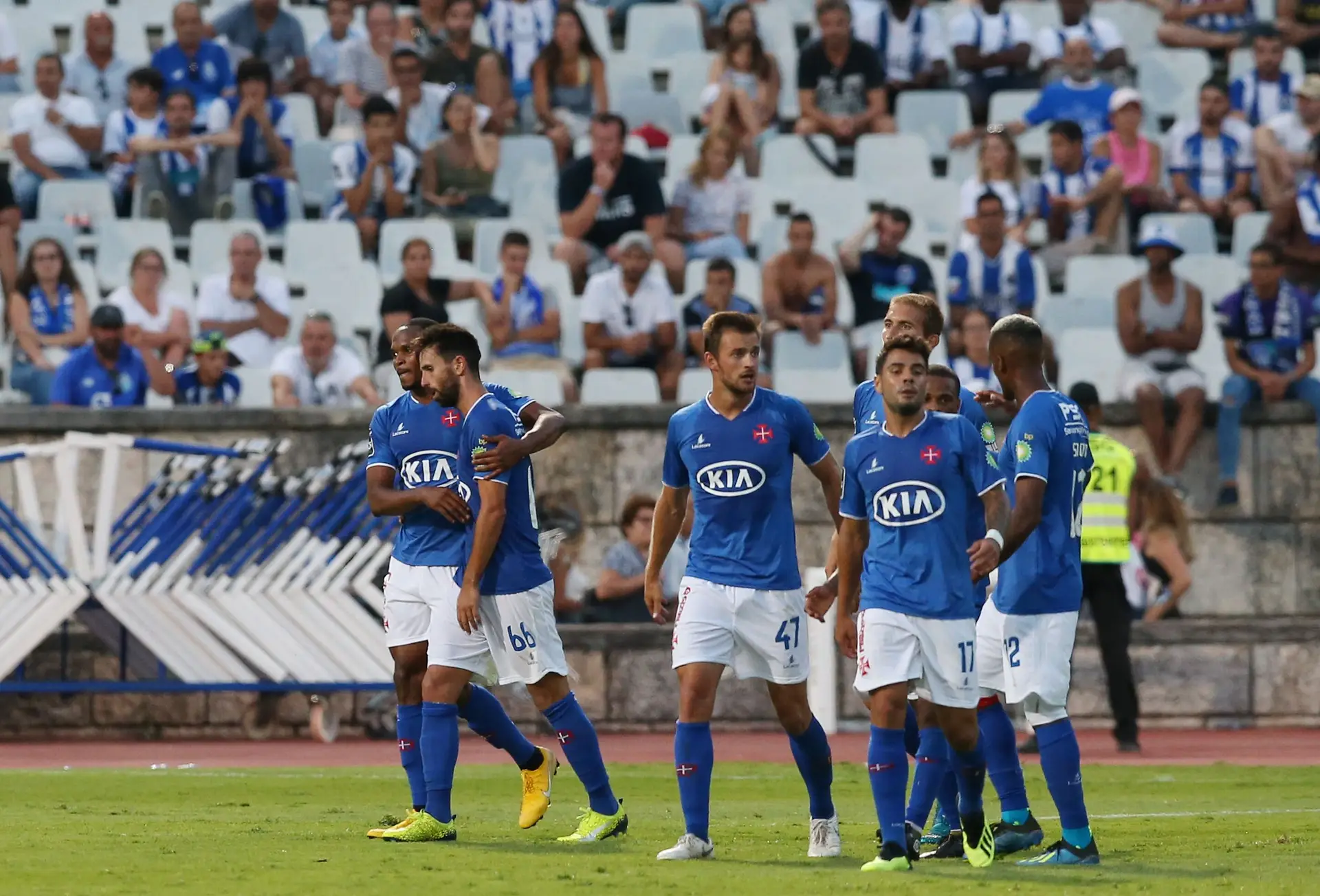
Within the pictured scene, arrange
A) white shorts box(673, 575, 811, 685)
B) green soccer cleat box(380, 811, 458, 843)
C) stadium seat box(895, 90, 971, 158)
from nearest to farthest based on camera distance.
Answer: white shorts box(673, 575, 811, 685) → green soccer cleat box(380, 811, 458, 843) → stadium seat box(895, 90, 971, 158)

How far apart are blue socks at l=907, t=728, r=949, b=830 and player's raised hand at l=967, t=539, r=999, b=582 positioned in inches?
27.5

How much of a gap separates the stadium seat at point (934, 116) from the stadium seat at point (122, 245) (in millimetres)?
6584

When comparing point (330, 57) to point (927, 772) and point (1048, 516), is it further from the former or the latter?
point (927, 772)

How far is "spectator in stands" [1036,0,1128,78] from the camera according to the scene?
20.7m

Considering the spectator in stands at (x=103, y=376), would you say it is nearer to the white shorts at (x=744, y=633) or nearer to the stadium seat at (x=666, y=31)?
the stadium seat at (x=666, y=31)

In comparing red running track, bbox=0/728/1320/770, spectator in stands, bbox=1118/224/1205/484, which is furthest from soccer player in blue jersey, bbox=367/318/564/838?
spectator in stands, bbox=1118/224/1205/484

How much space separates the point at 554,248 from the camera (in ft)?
61.8

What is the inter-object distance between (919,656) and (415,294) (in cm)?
1015

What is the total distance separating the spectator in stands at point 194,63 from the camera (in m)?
20.1

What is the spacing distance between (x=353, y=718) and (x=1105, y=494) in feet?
18.6

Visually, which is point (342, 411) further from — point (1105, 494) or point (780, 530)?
point (780, 530)

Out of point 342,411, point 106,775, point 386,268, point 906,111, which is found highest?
point 906,111

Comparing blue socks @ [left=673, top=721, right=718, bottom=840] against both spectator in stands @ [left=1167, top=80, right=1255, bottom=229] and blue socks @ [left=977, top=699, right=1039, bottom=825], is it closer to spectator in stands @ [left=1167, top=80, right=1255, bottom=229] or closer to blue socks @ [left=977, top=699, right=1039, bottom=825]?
blue socks @ [left=977, top=699, right=1039, bottom=825]

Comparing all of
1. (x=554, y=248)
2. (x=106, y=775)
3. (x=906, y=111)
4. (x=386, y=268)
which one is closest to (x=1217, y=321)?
(x=906, y=111)
